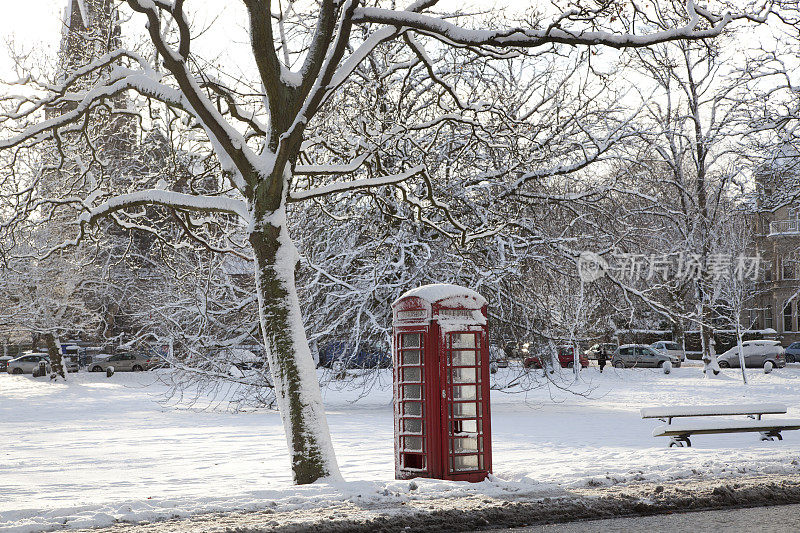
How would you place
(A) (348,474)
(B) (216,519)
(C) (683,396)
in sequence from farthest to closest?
(C) (683,396) → (A) (348,474) → (B) (216,519)

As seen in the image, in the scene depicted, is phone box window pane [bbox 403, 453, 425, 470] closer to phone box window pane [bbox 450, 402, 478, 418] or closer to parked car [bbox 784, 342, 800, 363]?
phone box window pane [bbox 450, 402, 478, 418]

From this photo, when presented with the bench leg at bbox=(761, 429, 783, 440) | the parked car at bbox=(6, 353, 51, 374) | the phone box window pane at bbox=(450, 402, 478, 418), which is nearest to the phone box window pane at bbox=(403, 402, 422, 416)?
the phone box window pane at bbox=(450, 402, 478, 418)

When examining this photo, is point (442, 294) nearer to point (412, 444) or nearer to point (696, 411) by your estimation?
point (412, 444)

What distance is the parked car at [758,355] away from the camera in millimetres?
40281

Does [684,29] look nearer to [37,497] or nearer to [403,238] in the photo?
[37,497]

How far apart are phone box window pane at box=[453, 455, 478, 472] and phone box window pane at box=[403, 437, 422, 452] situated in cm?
43

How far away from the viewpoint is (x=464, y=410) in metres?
9.41

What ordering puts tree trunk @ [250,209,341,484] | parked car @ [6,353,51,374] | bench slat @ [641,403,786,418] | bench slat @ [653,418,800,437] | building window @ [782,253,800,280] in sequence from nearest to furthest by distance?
tree trunk @ [250,209,341,484] < bench slat @ [653,418,800,437] < bench slat @ [641,403,786,418] < parked car @ [6,353,51,374] < building window @ [782,253,800,280]

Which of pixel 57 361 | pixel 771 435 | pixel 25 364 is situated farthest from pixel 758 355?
pixel 25 364

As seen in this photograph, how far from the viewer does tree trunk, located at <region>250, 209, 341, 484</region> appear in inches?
359

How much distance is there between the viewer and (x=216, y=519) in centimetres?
703

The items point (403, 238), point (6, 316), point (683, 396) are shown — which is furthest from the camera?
point (6, 316)

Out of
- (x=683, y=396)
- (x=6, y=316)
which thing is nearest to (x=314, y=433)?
(x=683, y=396)

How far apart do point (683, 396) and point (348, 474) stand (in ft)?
56.4
